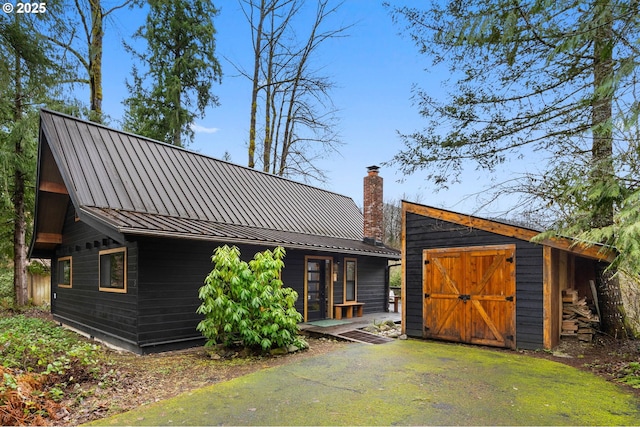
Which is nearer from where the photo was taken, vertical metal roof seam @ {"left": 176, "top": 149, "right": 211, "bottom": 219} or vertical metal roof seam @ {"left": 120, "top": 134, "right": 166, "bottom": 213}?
vertical metal roof seam @ {"left": 120, "top": 134, "right": 166, "bottom": 213}

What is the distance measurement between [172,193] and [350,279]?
594cm

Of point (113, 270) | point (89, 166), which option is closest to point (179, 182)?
point (89, 166)

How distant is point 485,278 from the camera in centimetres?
796

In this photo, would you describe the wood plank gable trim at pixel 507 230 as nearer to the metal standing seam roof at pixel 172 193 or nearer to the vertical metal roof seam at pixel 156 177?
the metal standing seam roof at pixel 172 193

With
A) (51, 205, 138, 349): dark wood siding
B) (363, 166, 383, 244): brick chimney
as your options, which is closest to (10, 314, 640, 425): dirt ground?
(51, 205, 138, 349): dark wood siding

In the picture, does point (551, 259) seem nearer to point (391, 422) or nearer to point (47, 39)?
point (391, 422)

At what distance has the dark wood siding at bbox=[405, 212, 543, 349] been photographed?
733cm

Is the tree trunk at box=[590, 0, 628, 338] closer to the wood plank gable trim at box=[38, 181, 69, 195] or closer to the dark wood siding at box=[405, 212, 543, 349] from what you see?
the dark wood siding at box=[405, 212, 543, 349]

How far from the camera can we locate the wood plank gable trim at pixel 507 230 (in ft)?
22.2

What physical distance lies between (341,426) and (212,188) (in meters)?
8.12

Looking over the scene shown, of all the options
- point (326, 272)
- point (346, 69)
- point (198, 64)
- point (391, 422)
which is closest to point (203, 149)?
point (198, 64)

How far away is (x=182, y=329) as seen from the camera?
7.86 m

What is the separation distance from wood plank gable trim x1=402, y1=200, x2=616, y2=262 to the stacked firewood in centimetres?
104

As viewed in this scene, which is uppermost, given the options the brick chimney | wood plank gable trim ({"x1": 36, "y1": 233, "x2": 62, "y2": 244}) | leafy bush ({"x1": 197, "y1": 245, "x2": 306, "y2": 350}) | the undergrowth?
the brick chimney
